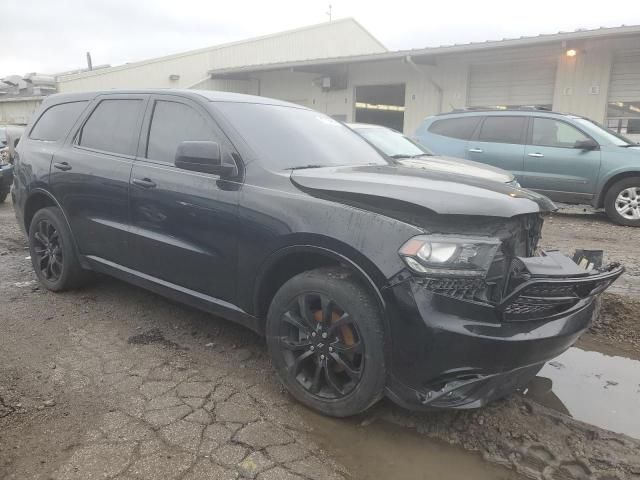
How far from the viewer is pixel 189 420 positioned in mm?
2719

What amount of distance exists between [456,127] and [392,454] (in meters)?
7.97

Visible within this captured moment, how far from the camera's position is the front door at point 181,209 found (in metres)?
3.16

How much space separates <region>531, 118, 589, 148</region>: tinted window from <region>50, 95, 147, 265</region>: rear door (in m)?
6.98

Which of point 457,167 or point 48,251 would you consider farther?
point 457,167

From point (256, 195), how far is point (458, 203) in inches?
45.3

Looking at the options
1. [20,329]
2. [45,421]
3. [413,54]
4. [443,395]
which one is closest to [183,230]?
[45,421]

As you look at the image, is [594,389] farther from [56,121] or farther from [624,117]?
[624,117]

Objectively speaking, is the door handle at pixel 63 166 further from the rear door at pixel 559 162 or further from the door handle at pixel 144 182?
the rear door at pixel 559 162

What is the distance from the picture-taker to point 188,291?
3.44m

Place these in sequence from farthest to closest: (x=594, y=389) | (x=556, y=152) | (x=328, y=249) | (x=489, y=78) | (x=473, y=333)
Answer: (x=489, y=78), (x=556, y=152), (x=594, y=389), (x=328, y=249), (x=473, y=333)

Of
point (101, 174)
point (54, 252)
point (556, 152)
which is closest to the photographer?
point (101, 174)

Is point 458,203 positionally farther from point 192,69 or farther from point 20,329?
point 192,69

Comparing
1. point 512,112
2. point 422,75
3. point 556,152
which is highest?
point 422,75

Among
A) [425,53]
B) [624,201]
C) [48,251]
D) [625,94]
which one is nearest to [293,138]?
[48,251]
